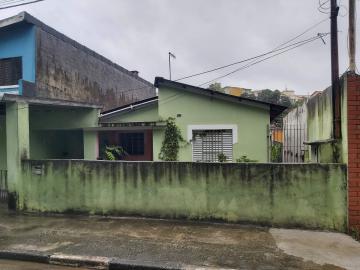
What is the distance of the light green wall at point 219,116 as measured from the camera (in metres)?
11.1

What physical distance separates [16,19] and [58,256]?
966 centimetres

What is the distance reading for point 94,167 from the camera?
312 inches

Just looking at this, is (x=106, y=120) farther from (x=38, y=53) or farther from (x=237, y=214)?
(x=237, y=214)

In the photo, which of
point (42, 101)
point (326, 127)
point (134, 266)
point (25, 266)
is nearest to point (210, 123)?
point (326, 127)

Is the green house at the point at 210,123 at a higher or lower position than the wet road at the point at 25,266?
higher

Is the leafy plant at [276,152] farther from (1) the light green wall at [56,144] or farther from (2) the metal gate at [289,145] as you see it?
(1) the light green wall at [56,144]

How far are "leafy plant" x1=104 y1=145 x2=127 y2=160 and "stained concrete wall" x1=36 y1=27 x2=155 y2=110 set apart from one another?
319 cm

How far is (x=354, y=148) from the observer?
6328mm

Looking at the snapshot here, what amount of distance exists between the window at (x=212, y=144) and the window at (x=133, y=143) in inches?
95.5

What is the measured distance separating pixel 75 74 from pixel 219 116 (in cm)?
743

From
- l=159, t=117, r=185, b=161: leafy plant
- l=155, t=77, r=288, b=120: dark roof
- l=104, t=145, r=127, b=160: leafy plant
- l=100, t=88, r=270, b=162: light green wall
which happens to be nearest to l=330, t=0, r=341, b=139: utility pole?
l=155, t=77, r=288, b=120: dark roof

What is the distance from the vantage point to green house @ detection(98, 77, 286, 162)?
36.3 ft

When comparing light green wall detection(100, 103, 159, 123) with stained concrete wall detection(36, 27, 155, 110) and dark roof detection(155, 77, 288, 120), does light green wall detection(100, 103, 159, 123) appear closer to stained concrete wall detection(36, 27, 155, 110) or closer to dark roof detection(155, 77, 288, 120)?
dark roof detection(155, 77, 288, 120)

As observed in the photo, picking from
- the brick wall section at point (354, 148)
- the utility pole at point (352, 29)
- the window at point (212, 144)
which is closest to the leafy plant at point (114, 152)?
the window at point (212, 144)
